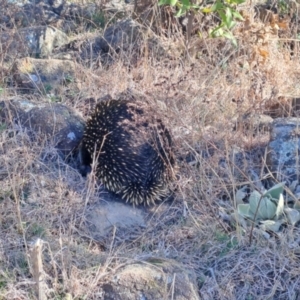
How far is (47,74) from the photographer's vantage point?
19.7ft

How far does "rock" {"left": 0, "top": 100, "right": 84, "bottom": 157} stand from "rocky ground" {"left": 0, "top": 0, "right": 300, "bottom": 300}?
0.5 inches

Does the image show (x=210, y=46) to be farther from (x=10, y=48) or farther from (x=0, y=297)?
(x=0, y=297)

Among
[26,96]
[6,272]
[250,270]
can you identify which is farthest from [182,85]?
[6,272]

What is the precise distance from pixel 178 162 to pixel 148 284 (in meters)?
1.65

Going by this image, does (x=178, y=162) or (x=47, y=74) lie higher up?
(x=47, y=74)

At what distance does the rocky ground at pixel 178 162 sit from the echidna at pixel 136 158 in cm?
12

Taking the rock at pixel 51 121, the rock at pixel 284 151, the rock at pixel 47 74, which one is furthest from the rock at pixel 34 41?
the rock at pixel 284 151

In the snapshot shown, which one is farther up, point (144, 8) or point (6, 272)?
point (144, 8)

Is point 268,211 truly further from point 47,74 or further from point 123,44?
point 123,44

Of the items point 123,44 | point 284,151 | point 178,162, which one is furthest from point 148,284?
point 123,44

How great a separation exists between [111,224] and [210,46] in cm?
275

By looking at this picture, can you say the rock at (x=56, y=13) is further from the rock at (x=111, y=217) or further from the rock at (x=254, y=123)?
the rock at (x=111, y=217)

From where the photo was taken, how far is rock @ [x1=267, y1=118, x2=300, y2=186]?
4398 millimetres

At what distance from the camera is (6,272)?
133 inches
